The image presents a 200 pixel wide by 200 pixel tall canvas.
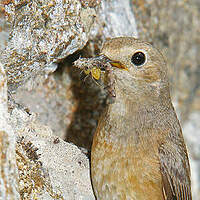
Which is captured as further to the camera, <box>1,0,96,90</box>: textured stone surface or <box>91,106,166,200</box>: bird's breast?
<box>91,106,166,200</box>: bird's breast

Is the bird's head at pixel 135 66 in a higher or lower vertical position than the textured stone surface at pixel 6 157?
higher

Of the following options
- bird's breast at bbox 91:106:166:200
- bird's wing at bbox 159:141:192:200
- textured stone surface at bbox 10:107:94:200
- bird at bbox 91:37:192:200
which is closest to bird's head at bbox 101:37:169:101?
bird at bbox 91:37:192:200

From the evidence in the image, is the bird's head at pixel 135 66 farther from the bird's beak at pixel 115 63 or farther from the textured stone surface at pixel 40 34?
the textured stone surface at pixel 40 34

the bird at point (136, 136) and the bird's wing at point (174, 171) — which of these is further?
the bird's wing at point (174, 171)

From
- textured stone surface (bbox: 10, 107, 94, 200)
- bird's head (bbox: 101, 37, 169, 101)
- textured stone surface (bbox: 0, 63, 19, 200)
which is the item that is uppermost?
bird's head (bbox: 101, 37, 169, 101)

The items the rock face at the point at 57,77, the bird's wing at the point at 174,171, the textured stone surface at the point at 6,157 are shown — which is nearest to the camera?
the textured stone surface at the point at 6,157

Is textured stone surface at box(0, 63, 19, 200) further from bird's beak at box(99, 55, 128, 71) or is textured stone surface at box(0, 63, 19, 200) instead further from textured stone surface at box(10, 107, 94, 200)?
bird's beak at box(99, 55, 128, 71)

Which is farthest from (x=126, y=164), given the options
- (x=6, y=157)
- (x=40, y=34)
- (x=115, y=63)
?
(x=40, y=34)

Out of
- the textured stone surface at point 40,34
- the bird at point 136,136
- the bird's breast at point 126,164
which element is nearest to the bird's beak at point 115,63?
the bird at point 136,136

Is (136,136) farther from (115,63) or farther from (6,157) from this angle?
(6,157)

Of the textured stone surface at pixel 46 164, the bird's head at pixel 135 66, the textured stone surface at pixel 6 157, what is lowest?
the textured stone surface at pixel 46 164
